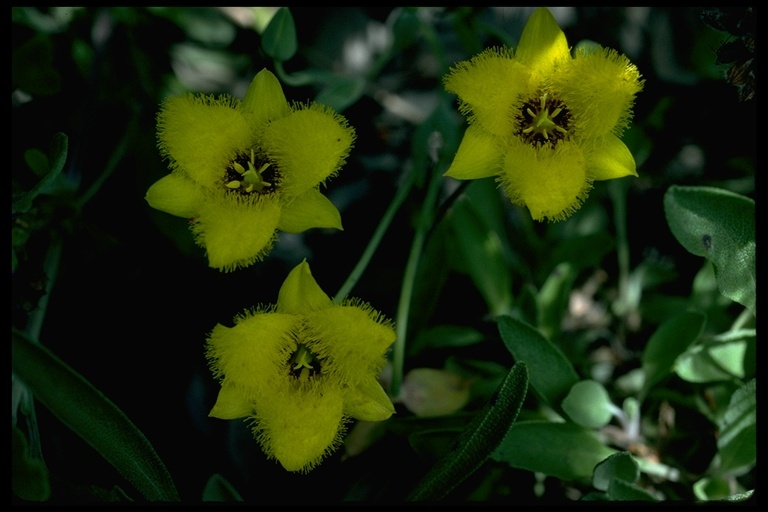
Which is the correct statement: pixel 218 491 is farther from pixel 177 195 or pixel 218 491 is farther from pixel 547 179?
pixel 547 179

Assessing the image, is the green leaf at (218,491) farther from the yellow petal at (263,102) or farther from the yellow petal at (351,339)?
the yellow petal at (263,102)

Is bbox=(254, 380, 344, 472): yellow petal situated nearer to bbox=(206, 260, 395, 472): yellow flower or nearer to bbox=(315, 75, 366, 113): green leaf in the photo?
bbox=(206, 260, 395, 472): yellow flower

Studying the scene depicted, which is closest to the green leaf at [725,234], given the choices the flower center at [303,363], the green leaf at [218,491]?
the flower center at [303,363]

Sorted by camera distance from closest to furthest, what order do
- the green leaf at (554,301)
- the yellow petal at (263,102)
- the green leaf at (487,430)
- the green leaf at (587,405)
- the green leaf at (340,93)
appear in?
the green leaf at (487,430) → the yellow petal at (263,102) → the green leaf at (587,405) → the green leaf at (340,93) → the green leaf at (554,301)

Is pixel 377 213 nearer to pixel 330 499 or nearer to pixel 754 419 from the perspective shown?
pixel 330 499

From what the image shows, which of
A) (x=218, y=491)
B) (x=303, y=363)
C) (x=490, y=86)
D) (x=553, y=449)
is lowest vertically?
(x=218, y=491)

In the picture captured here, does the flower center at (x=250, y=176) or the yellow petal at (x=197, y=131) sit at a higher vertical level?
the yellow petal at (x=197, y=131)

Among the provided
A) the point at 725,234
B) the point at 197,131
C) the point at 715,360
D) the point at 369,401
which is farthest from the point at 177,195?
the point at 715,360
